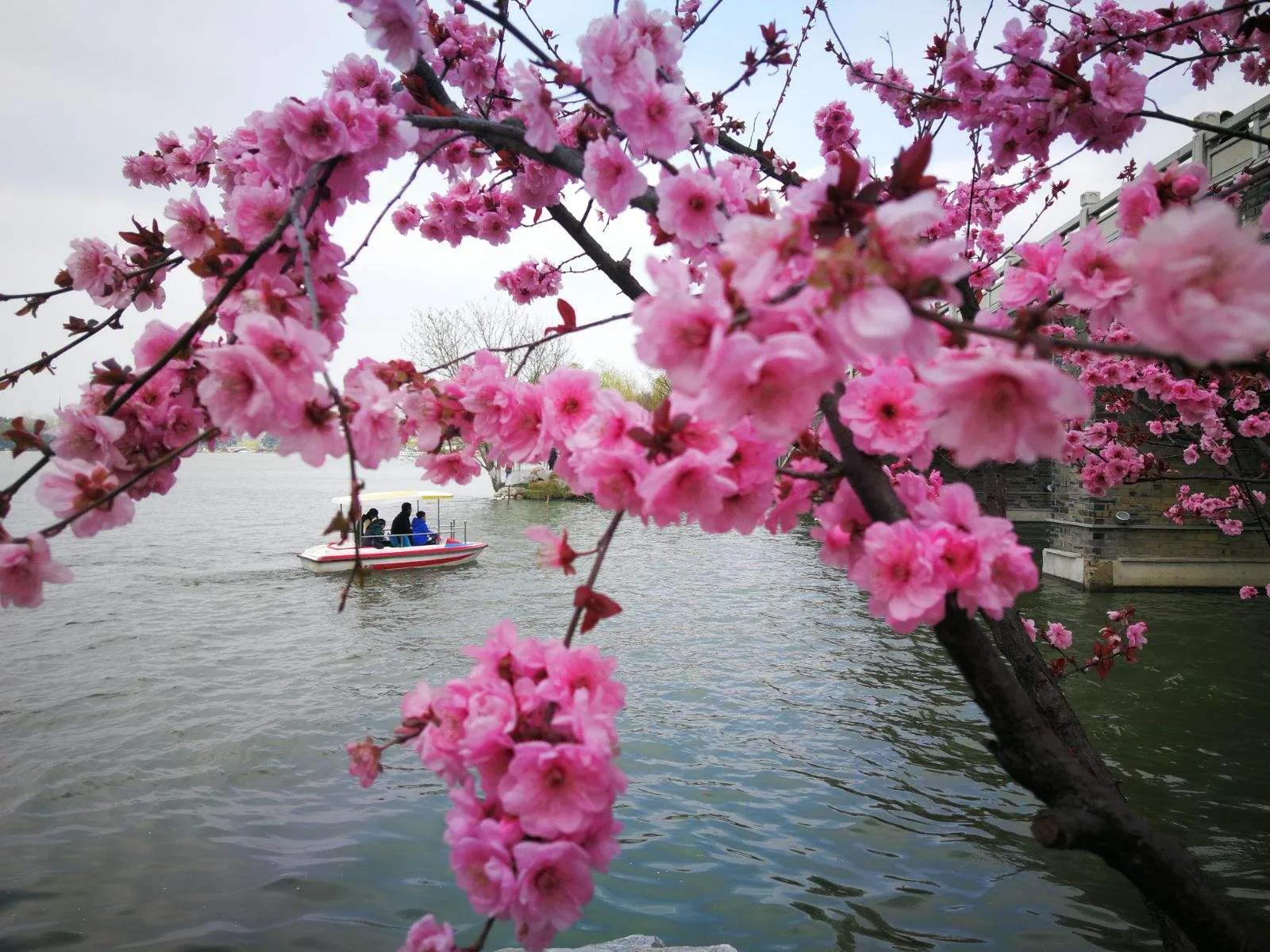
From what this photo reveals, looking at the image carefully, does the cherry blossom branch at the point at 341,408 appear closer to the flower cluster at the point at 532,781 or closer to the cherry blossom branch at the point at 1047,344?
the flower cluster at the point at 532,781

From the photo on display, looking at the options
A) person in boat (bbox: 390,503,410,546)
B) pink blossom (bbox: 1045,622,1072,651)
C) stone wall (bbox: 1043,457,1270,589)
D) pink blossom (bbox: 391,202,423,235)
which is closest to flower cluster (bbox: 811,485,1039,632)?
pink blossom (bbox: 391,202,423,235)

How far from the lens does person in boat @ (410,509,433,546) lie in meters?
18.0

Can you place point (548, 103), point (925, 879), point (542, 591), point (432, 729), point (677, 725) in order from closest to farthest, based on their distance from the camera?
point (432, 729), point (548, 103), point (925, 879), point (677, 725), point (542, 591)

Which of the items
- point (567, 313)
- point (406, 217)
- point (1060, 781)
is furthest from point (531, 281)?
point (1060, 781)

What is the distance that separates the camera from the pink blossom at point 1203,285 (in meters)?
0.69

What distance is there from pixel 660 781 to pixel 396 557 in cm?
1171

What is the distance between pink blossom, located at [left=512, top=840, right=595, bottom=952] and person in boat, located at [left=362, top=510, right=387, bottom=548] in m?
17.1

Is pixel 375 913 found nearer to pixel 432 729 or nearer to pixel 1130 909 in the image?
pixel 432 729

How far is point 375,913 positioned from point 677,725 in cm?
376

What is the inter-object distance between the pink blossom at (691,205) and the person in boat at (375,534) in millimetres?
17013

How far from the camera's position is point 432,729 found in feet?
4.38

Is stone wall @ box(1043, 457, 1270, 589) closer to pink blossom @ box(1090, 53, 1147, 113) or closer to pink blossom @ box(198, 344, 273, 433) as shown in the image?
pink blossom @ box(1090, 53, 1147, 113)

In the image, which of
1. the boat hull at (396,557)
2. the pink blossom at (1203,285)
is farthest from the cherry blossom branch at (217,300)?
the boat hull at (396,557)

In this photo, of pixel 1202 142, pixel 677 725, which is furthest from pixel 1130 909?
pixel 1202 142
